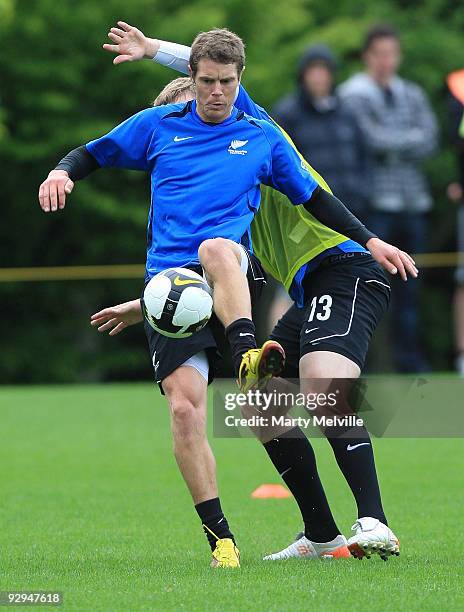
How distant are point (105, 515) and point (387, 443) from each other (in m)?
3.80

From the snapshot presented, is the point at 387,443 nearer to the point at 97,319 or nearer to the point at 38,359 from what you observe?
the point at 97,319

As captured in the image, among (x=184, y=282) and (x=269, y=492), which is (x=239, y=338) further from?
(x=269, y=492)

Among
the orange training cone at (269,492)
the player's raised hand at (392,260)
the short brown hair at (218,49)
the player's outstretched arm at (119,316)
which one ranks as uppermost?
the short brown hair at (218,49)

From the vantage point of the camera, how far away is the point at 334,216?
6238 millimetres

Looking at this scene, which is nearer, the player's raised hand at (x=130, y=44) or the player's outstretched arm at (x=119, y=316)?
the player's outstretched arm at (x=119, y=316)

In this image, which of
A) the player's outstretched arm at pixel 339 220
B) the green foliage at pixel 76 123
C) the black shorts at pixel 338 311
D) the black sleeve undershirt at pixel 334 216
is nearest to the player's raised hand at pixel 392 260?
the player's outstretched arm at pixel 339 220

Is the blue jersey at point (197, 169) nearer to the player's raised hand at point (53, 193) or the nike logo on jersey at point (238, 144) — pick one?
the nike logo on jersey at point (238, 144)

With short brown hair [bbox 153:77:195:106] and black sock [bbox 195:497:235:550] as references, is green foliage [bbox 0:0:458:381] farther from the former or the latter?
black sock [bbox 195:497:235:550]

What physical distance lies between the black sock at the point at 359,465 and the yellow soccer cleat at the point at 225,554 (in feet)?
1.93

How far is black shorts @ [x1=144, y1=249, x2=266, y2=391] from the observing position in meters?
5.87

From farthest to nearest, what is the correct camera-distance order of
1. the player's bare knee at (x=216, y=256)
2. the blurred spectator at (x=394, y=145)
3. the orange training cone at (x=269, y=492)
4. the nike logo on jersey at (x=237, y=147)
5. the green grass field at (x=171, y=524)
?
the blurred spectator at (x=394, y=145) → the orange training cone at (x=269, y=492) → the nike logo on jersey at (x=237, y=147) → the player's bare knee at (x=216, y=256) → the green grass field at (x=171, y=524)

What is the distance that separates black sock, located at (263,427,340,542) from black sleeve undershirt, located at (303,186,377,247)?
953 mm

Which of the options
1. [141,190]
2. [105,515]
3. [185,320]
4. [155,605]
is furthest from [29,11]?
[155,605]

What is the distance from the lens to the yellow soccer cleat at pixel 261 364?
5.49 meters
